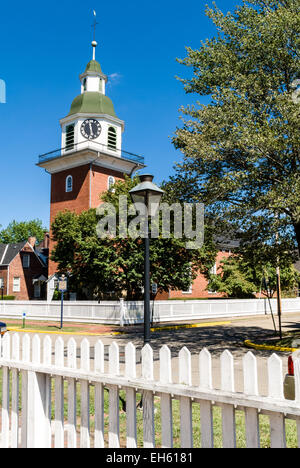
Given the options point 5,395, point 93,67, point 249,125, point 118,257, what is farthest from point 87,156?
point 5,395

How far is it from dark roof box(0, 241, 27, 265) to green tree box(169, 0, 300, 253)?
116 feet

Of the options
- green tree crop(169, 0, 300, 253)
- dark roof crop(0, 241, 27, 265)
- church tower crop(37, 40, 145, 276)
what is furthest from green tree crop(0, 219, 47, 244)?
green tree crop(169, 0, 300, 253)

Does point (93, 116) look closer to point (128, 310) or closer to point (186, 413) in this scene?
point (128, 310)

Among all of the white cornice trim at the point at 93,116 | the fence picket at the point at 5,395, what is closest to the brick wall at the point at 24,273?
the white cornice trim at the point at 93,116

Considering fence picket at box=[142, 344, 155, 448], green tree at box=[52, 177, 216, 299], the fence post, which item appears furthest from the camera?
green tree at box=[52, 177, 216, 299]

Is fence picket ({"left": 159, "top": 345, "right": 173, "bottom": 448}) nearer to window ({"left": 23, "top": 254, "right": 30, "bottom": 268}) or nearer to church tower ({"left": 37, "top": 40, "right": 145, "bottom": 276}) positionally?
→ church tower ({"left": 37, "top": 40, "right": 145, "bottom": 276})

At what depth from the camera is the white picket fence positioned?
8.82 ft

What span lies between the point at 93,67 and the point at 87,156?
10775mm

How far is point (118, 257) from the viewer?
84.7ft

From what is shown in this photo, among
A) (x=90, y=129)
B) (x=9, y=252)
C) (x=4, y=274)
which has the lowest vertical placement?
(x=4, y=274)

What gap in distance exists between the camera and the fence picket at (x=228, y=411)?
280cm

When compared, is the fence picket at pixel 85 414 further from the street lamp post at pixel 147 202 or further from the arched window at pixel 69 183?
the arched window at pixel 69 183
